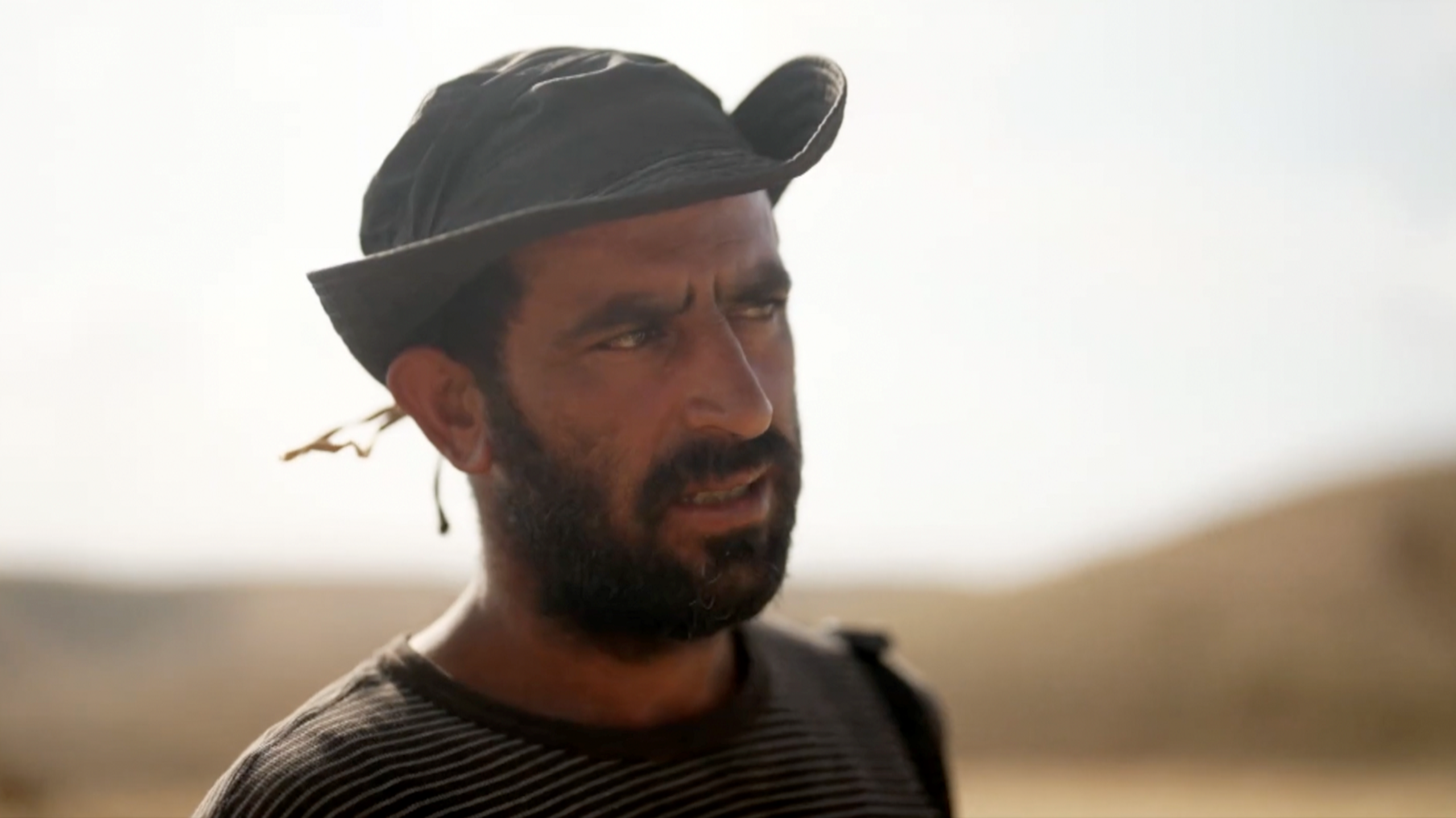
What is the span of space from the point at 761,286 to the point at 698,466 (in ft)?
1.05

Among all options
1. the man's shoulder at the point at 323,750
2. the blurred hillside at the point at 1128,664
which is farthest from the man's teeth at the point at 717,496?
the blurred hillside at the point at 1128,664

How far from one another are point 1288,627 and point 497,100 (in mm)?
11293

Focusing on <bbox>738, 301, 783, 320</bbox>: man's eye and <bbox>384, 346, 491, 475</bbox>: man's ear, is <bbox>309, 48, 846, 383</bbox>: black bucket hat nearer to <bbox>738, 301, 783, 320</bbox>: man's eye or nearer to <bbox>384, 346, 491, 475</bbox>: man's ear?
<bbox>384, 346, 491, 475</bbox>: man's ear

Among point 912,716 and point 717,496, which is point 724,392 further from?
point 912,716

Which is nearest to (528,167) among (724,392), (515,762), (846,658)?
(724,392)

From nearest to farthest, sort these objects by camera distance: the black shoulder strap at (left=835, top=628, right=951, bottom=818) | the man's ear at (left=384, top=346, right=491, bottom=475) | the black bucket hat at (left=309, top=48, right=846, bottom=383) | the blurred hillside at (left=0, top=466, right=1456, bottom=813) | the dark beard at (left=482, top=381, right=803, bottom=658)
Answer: the black bucket hat at (left=309, top=48, right=846, bottom=383), the dark beard at (left=482, top=381, right=803, bottom=658), the man's ear at (left=384, top=346, right=491, bottom=475), the black shoulder strap at (left=835, top=628, right=951, bottom=818), the blurred hillside at (left=0, top=466, right=1456, bottom=813)

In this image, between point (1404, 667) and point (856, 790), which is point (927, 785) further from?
point (1404, 667)

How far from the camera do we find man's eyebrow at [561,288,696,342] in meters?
2.27

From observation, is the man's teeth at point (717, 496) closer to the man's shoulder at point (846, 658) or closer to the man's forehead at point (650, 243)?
the man's forehead at point (650, 243)

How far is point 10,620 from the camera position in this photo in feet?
49.4

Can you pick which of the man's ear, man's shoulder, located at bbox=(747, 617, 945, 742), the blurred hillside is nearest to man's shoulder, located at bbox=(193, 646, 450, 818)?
the man's ear

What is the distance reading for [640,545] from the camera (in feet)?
7.62

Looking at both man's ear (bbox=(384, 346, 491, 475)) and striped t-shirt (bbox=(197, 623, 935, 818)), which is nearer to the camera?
striped t-shirt (bbox=(197, 623, 935, 818))

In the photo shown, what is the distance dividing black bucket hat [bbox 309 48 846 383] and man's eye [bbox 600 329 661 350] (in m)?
0.19
